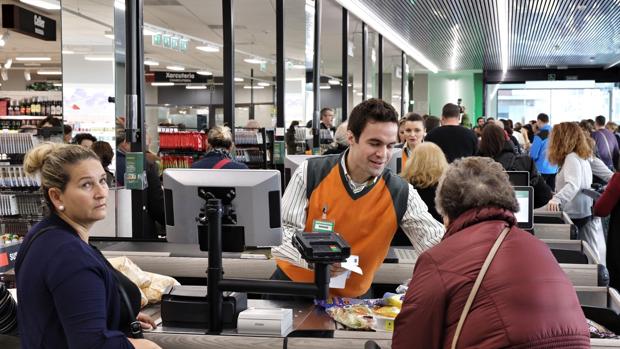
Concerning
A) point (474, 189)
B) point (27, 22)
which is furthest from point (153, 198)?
point (474, 189)

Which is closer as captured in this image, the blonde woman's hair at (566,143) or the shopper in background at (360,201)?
the shopper in background at (360,201)

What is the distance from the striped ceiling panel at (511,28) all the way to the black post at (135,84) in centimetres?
687

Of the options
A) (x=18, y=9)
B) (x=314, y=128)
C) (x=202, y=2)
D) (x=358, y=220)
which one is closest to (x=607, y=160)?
(x=314, y=128)

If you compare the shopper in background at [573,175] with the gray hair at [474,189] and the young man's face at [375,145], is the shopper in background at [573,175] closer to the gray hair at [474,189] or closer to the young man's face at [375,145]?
the young man's face at [375,145]

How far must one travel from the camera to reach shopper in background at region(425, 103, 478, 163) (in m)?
7.66

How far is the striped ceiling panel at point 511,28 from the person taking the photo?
541 inches

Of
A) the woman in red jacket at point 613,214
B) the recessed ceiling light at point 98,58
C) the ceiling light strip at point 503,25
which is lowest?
the woman in red jacket at point 613,214

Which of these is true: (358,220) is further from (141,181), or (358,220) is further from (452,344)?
(141,181)

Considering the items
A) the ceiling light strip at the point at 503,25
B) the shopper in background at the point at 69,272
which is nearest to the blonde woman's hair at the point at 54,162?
the shopper in background at the point at 69,272

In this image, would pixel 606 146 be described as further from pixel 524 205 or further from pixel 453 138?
pixel 524 205

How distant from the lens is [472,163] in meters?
2.34

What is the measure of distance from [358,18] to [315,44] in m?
3.06

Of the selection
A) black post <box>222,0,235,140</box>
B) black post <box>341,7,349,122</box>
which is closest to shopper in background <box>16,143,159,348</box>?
black post <box>222,0,235,140</box>

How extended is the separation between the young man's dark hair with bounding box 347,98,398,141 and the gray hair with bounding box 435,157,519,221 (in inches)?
31.1
